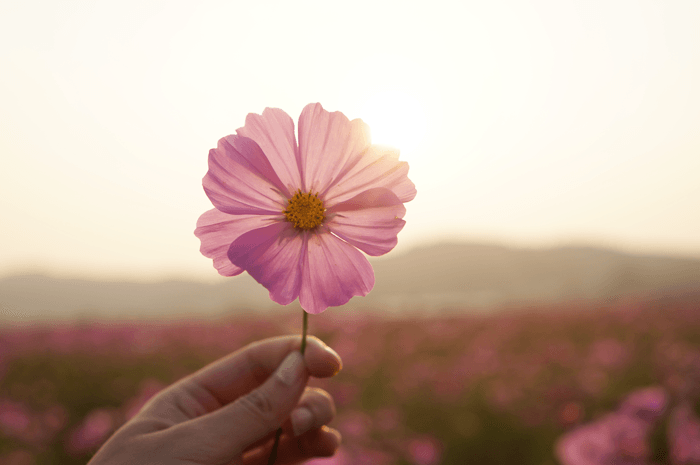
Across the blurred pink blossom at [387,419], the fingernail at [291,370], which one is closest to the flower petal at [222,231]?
the fingernail at [291,370]

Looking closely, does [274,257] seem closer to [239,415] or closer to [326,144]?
[326,144]

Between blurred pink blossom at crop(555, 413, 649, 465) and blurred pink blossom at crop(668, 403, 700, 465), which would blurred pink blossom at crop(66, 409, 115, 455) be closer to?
blurred pink blossom at crop(555, 413, 649, 465)

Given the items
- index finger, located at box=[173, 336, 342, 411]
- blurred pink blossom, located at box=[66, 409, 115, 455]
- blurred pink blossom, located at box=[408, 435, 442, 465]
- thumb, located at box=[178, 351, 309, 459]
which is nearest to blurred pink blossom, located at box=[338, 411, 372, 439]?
blurred pink blossom, located at box=[408, 435, 442, 465]

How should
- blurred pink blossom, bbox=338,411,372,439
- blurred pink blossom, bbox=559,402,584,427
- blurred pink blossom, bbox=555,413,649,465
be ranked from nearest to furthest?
blurred pink blossom, bbox=555,413,649,465 → blurred pink blossom, bbox=559,402,584,427 → blurred pink blossom, bbox=338,411,372,439

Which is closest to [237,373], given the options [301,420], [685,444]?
[301,420]

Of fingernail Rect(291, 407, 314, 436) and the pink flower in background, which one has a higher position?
fingernail Rect(291, 407, 314, 436)

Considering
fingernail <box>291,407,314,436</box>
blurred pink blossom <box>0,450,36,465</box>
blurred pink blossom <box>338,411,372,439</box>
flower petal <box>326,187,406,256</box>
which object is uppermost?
flower petal <box>326,187,406,256</box>

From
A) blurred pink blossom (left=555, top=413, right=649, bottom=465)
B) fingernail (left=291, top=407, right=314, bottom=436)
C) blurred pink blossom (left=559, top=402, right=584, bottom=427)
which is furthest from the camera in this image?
blurred pink blossom (left=559, top=402, right=584, bottom=427)

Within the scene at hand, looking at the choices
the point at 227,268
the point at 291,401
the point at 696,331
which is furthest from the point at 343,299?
the point at 696,331
